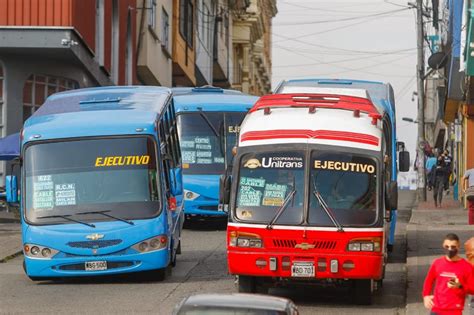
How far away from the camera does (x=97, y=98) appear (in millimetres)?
20688

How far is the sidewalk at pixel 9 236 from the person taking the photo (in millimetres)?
24016

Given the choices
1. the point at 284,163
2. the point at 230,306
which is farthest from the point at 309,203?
the point at 230,306

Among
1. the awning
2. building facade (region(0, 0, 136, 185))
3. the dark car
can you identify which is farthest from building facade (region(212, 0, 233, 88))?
the dark car

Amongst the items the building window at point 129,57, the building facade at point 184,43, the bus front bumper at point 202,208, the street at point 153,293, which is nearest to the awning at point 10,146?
the bus front bumper at point 202,208

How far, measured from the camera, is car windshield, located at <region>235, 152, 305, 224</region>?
54.0 feet

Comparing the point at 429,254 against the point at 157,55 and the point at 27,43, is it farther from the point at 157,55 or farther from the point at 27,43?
the point at 157,55

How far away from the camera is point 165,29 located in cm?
4862

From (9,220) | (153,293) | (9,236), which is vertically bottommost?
(9,220)

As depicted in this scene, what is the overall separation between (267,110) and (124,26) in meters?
24.5

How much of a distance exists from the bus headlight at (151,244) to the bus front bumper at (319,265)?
2.85 m

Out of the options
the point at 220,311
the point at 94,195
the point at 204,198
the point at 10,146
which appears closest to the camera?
the point at 220,311

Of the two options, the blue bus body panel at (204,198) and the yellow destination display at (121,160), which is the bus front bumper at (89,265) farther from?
the blue bus body panel at (204,198)

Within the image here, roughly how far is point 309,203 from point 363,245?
883mm

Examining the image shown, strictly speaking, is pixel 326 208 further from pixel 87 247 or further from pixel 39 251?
pixel 39 251
